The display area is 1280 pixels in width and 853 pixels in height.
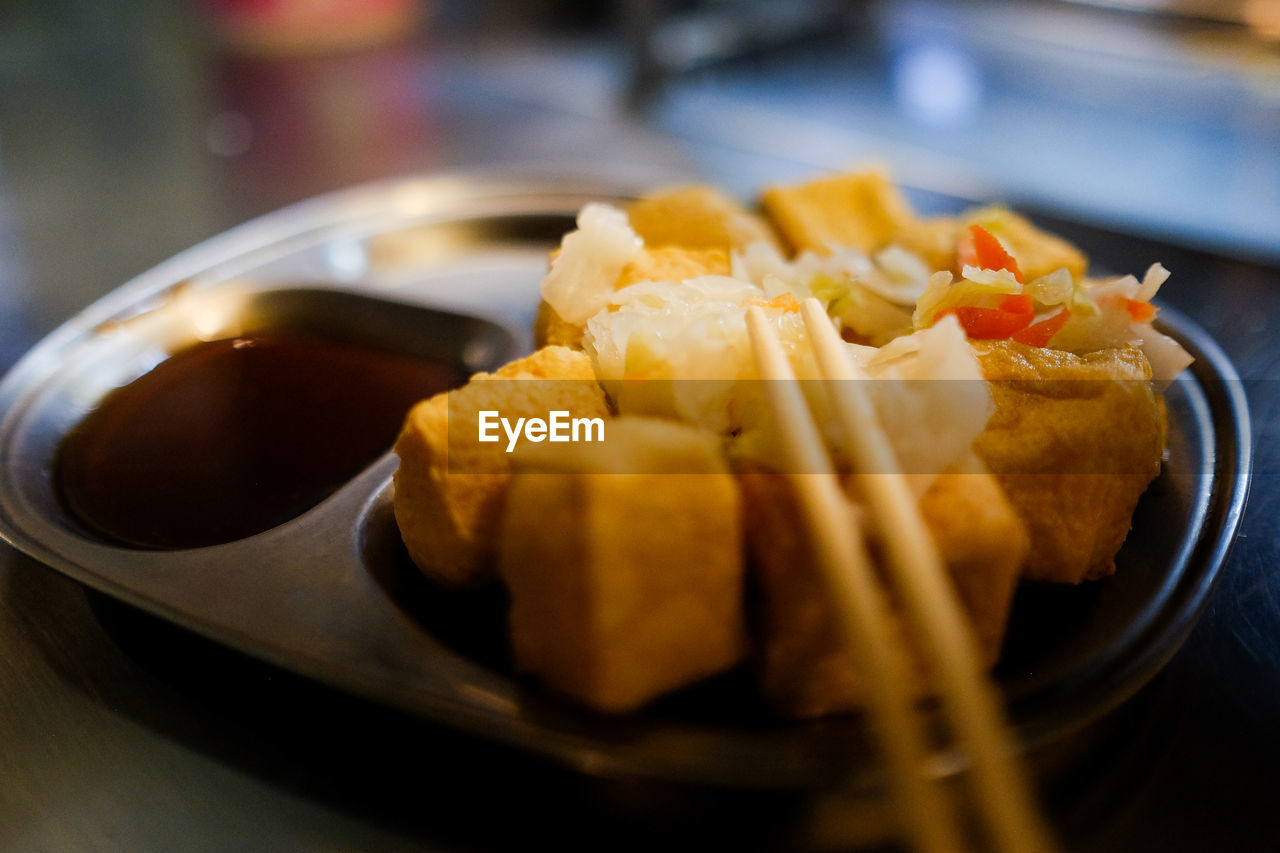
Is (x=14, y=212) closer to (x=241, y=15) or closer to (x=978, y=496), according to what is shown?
(x=241, y=15)

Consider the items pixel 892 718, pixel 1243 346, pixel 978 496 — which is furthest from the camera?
pixel 1243 346

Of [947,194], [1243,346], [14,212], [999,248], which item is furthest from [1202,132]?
[14,212]

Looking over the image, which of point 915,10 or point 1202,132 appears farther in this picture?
point 915,10

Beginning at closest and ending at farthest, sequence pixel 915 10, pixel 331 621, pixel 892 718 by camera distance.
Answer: pixel 892 718, pixel 331 621, pixel 915 10

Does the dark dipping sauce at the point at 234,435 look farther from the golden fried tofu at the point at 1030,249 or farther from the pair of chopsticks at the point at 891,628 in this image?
the golden fried tofu at the point at 1030,249

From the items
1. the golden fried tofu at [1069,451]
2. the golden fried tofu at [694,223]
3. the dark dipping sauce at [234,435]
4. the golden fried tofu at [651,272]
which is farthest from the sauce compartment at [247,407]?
the golden fried tofu at [1069,451]

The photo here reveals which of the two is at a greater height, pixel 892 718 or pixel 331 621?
pixel 331 621
